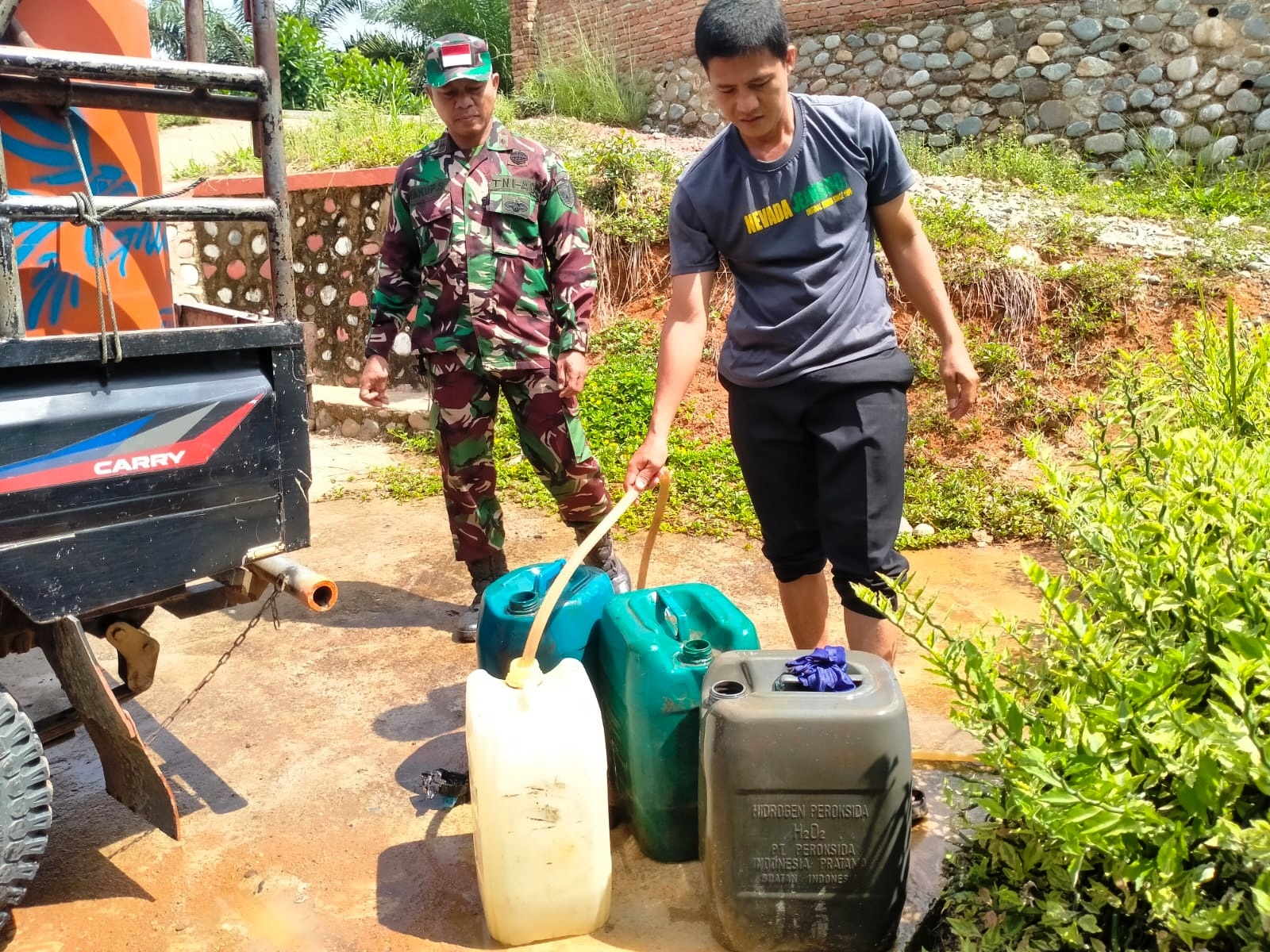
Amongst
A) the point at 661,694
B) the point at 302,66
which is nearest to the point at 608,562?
the point at 661,694

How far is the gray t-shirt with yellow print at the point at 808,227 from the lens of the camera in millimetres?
2703

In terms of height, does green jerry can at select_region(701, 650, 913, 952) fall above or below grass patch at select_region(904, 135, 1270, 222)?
below

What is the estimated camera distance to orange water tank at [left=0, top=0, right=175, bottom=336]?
2.80 m

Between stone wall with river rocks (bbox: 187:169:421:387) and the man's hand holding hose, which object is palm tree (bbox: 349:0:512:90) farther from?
the man's hand holding hose

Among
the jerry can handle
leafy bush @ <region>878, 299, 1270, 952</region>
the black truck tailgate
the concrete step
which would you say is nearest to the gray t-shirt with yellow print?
the jerry can handle

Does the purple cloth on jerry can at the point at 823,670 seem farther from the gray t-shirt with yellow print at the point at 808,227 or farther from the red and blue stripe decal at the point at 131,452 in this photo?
the red and blue stripe decal at the point at 131,452

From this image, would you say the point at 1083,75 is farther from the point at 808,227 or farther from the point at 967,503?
the point at 808,227

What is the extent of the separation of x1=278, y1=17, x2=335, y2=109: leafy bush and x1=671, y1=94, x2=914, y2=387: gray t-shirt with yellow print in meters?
20.0

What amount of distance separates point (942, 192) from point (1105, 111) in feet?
7.96

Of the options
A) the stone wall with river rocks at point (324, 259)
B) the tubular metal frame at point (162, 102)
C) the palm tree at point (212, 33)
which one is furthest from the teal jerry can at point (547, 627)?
the palm tree at point (212, 33)

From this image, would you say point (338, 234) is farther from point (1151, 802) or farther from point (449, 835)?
point (1151, 802)

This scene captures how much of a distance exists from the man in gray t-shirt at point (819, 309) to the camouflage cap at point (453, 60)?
4.27 ft

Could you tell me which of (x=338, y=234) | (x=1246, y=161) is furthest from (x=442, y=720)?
(x=1246, y=161)

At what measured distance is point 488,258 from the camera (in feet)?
13.0
